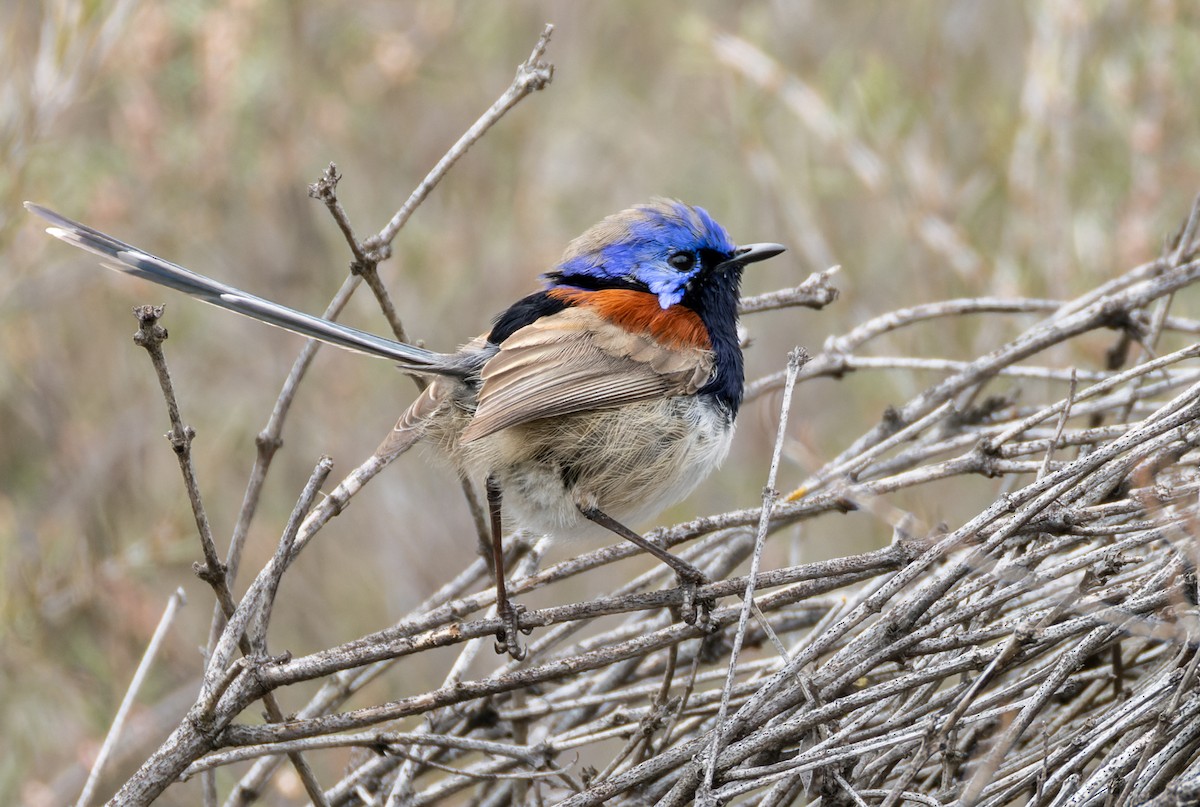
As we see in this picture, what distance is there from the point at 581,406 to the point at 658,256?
725 millimetres

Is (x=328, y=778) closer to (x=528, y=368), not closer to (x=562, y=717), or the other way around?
(x=562, y=717)

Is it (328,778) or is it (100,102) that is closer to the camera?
(328,778)

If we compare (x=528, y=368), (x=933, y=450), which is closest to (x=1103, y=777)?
(x=933, y=450)

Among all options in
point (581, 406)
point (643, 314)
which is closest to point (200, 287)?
point (581, 406)

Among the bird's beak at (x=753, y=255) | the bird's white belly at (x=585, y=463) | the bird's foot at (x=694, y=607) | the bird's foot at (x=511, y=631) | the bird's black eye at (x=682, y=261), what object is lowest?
the bird's foot at (x=694, y=607)

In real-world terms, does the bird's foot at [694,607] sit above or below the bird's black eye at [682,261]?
below

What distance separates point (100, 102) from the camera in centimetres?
589

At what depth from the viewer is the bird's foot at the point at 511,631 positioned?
285 cm

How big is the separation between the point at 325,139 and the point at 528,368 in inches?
128

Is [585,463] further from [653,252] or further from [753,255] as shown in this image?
[753,255]

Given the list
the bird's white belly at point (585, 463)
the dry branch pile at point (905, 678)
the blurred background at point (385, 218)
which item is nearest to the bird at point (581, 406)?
the bird's white belly at point (585, 463)

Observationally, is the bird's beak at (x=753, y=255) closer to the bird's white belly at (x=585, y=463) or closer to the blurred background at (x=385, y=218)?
the bird's white belly at (x=585, y=463)

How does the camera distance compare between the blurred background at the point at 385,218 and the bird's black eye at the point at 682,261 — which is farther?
the blurred background at the point at 385,218

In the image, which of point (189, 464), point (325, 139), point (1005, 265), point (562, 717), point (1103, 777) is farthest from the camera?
point (325, 139)
